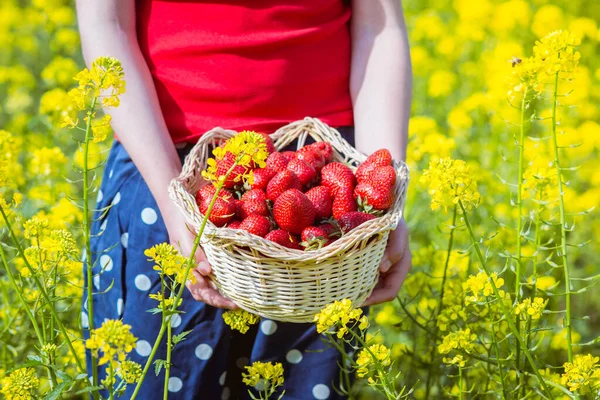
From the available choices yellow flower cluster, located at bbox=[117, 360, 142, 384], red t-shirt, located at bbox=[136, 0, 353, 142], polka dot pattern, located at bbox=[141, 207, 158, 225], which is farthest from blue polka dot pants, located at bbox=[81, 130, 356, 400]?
yellow flower cluster, located at bbox=[117, 360, 142, 384]

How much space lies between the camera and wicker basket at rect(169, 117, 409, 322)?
4.12ft

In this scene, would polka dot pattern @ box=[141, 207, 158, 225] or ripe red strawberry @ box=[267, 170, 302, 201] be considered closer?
ripe red strawberry @ box=[267, 170, 302, 201]

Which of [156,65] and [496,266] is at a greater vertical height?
[156,65]

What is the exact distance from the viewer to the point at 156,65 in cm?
159

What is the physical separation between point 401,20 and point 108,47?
65cm

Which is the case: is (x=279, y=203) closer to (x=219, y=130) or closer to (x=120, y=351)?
(x=219, y=130)

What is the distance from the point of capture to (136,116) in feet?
4.76

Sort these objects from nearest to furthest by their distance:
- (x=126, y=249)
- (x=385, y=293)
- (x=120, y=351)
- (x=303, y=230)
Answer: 1. (x=120, y=351)
2. (x=303, y=230)
3. (x=385, y=293)
4. (x=126, y=249)

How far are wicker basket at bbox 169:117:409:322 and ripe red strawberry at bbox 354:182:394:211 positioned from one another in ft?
0.07

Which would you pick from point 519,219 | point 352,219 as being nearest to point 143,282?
point 352,219

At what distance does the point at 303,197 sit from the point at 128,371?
0.43 meters

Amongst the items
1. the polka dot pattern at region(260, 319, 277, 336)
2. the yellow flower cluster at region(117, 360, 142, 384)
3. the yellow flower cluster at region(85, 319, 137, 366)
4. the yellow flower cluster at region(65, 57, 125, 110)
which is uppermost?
the yellow flower cluster at region(65, 57, 125, 110)

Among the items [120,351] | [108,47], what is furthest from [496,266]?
[120,351]

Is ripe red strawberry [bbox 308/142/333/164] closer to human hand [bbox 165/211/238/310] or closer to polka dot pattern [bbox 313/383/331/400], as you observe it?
human hand [bbox 165/211/238/310]
